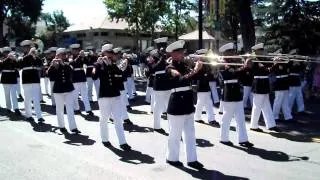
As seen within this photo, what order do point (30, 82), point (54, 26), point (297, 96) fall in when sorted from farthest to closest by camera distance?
point (54, 26) < point (297, 96) < point (30, 82)

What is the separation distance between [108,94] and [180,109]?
6.77ft

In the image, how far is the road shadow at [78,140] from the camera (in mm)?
10166

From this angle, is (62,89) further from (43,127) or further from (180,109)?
(180,109)

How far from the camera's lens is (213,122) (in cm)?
1262

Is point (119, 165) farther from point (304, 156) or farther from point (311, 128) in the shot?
point (311, 128)

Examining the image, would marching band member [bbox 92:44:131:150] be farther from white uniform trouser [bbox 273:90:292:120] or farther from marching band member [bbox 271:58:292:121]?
white uniform trouser [bbox 273:90:292:120]

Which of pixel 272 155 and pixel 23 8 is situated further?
pixel 23 8

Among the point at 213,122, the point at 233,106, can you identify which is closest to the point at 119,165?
the point at 233,106

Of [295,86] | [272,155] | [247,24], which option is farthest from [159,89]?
[247,24]

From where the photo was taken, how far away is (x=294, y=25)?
24.0 metres

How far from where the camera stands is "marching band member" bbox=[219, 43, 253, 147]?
981 centimetres

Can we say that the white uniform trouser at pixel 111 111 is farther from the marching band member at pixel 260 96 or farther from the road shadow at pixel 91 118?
the marching band member at pixel 260 96

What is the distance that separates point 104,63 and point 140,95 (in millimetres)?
9662

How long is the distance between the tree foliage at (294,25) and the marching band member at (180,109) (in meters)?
16.2
